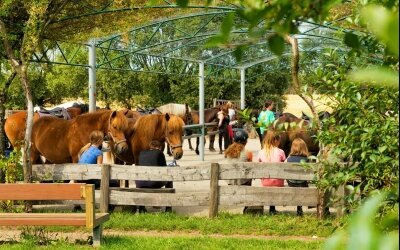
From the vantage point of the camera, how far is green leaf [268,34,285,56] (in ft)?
4.74

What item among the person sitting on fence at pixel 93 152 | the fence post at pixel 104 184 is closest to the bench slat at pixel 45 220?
the fence post at pixel 104 184

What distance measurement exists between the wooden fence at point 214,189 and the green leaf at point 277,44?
869 cm

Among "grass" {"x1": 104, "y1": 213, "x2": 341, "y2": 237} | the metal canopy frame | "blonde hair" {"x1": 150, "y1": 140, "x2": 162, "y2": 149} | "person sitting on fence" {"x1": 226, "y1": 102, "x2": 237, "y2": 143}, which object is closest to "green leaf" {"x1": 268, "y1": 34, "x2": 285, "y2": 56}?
"grass" {"x1": 104, "y1": 213, "x2": 341, "y2": 237}

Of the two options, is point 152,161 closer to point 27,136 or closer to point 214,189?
point 214,189

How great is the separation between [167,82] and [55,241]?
44.1 meters

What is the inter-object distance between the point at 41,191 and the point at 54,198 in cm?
22

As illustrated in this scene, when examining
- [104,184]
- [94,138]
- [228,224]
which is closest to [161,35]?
[94,138]

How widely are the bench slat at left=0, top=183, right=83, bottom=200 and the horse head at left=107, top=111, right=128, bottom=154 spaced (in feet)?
11.5

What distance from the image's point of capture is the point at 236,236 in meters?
9.22

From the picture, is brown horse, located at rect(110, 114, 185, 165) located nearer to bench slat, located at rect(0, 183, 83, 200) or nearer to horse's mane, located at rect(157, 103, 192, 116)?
bench slat, located at rect(0, 183, 83, 200)

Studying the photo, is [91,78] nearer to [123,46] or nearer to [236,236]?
[123,46]

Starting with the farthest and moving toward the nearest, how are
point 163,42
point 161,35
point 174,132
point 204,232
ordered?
1. point 161,35
2. point 163,42
3. point 174,132
4. point 204,232

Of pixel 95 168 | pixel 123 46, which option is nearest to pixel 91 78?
pixel 123 46

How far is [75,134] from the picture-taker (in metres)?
11.9
